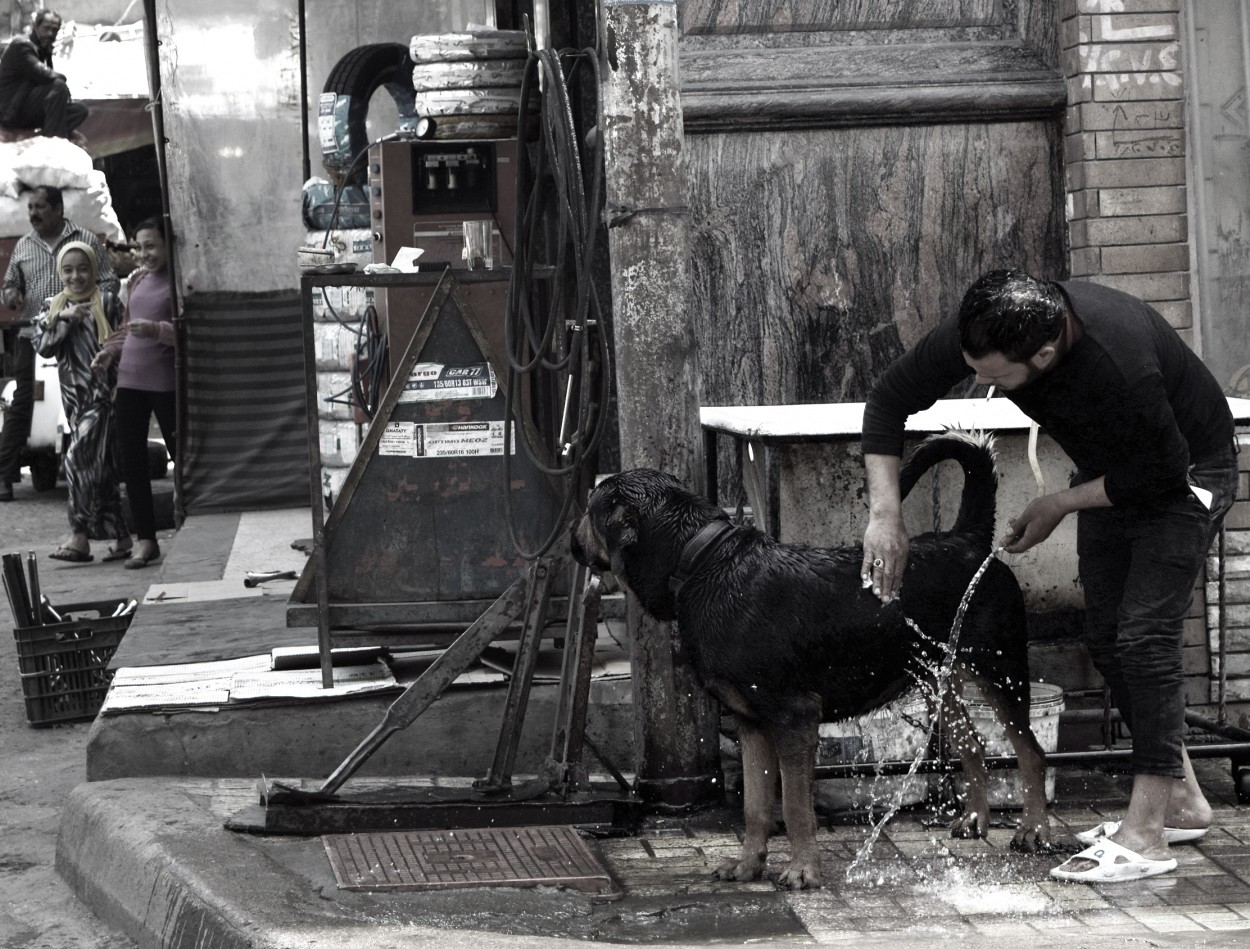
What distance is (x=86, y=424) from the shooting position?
450 inches

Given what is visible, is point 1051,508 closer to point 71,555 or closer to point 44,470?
point 71,555

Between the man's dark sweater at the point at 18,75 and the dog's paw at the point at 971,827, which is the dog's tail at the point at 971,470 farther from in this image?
the man's dark sweater at the point at 18,75

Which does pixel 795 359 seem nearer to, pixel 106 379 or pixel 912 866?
pixel 912 866

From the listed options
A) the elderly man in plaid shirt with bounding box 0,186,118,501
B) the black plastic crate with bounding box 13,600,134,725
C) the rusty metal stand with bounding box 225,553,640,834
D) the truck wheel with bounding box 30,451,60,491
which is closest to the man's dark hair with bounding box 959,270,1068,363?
the rusty metal stand with bounding box 225,553,640,834

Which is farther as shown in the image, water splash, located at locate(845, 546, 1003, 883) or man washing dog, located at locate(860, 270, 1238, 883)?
water splash, located at locate(845, 546, 1003, 883)

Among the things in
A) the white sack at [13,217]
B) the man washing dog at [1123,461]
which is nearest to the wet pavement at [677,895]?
the man washing dog at [1123,461]

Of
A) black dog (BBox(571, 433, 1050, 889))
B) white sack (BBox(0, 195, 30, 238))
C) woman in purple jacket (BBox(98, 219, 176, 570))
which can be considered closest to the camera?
black dog (BBox(571, 433, 1050, 889))

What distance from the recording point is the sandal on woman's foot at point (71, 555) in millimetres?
11547

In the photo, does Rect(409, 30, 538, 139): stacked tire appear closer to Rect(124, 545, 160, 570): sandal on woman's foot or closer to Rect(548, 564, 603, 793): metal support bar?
Rect(548, 564, 603, 793): metal support bar

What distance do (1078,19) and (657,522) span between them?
2973 millimetres

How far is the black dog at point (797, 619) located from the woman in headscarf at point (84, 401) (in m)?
7.31

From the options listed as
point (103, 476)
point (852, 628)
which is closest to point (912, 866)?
point (852, 628)

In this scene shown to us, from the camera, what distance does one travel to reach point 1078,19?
6473 mm

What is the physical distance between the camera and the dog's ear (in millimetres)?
4883
